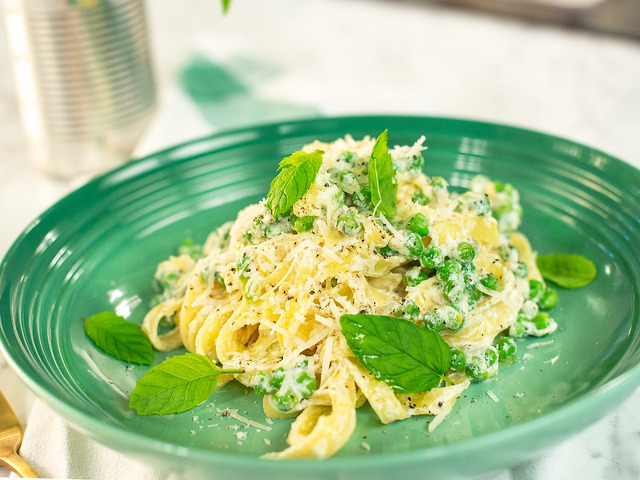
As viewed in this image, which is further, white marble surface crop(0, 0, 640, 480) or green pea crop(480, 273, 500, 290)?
white marble surface crop(0, 0, 640, 480)

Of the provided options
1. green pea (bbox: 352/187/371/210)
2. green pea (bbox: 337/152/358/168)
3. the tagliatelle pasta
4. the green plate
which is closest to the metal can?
the green plate

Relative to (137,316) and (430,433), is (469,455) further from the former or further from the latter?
Answer: (137,316)

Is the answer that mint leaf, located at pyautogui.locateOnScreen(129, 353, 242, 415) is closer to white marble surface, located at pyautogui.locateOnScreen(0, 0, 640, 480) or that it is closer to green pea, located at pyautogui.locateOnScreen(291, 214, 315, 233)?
green pea, located at pyautogui.locateOnScreen(291, 214, 315, 233)

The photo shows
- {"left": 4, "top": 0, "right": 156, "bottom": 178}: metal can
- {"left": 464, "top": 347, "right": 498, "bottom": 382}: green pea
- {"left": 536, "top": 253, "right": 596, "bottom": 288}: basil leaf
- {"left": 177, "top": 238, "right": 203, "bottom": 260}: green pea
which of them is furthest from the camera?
{"left": 4, "top": 0, "right": 156, "bottom": 178}: metal can

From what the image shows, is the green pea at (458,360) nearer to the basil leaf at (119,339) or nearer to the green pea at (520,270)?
the green pea at (520,270)

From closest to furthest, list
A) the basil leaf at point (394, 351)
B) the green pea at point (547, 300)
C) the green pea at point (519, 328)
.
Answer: the basil leaf at point (394, 351) → the green pea at point (519, 328) → the green pea at point (547, 300)

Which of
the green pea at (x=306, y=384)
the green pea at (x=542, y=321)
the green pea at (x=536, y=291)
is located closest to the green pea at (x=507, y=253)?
the green pea at (x=536, y=291)
